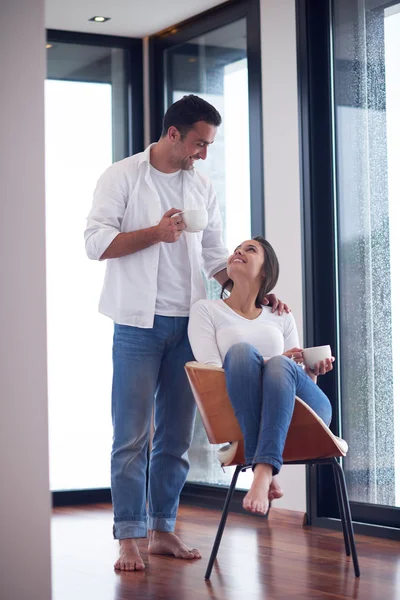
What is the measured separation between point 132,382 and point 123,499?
388 millimetres

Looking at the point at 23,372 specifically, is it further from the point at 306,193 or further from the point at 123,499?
the point at 306,193

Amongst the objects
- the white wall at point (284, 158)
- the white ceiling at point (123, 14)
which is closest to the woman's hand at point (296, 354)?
the white wall at point (284, 158)

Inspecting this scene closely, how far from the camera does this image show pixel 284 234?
3.96 metres

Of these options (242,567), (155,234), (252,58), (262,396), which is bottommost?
(242,567)

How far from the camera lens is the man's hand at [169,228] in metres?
2.85

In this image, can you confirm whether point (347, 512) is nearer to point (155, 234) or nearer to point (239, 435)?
point (239, 435)

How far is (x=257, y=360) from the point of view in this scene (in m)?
Result: 2.73

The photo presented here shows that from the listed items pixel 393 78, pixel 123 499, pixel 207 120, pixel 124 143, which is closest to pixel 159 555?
pixel 123 499

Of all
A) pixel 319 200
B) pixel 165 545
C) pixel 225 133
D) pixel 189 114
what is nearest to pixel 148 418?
pixel 165 545

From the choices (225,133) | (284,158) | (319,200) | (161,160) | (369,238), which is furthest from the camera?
(225,133)

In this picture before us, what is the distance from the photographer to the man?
296cm

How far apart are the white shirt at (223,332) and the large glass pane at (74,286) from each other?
66.4 inches

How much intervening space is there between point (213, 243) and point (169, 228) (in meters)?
0.46

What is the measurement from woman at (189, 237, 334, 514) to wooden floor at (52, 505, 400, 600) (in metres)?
0.28
